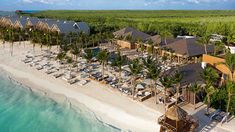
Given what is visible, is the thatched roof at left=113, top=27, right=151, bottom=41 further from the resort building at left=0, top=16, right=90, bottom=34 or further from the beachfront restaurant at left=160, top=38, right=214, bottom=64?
the beachfront restaurant at left=160, top=38, right=214, bottom=64

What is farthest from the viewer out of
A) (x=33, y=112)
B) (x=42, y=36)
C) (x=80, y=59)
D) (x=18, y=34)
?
(x=18, y=34)

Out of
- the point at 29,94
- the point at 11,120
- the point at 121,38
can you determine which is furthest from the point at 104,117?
the point at 121,38

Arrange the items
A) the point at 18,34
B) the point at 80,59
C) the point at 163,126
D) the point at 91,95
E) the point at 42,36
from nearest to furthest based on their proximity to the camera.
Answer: the point at 163,126 → the point at 91,95 → the point at 80,59 → the point at 42,36 → the point at 18,34

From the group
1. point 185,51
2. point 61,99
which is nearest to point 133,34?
point 185,51

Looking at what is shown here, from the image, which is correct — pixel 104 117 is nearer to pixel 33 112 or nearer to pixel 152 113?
pixel 152 113

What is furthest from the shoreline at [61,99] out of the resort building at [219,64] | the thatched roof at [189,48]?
the thatched roof at [189,48]

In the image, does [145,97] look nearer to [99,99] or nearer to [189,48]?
[99,99]
